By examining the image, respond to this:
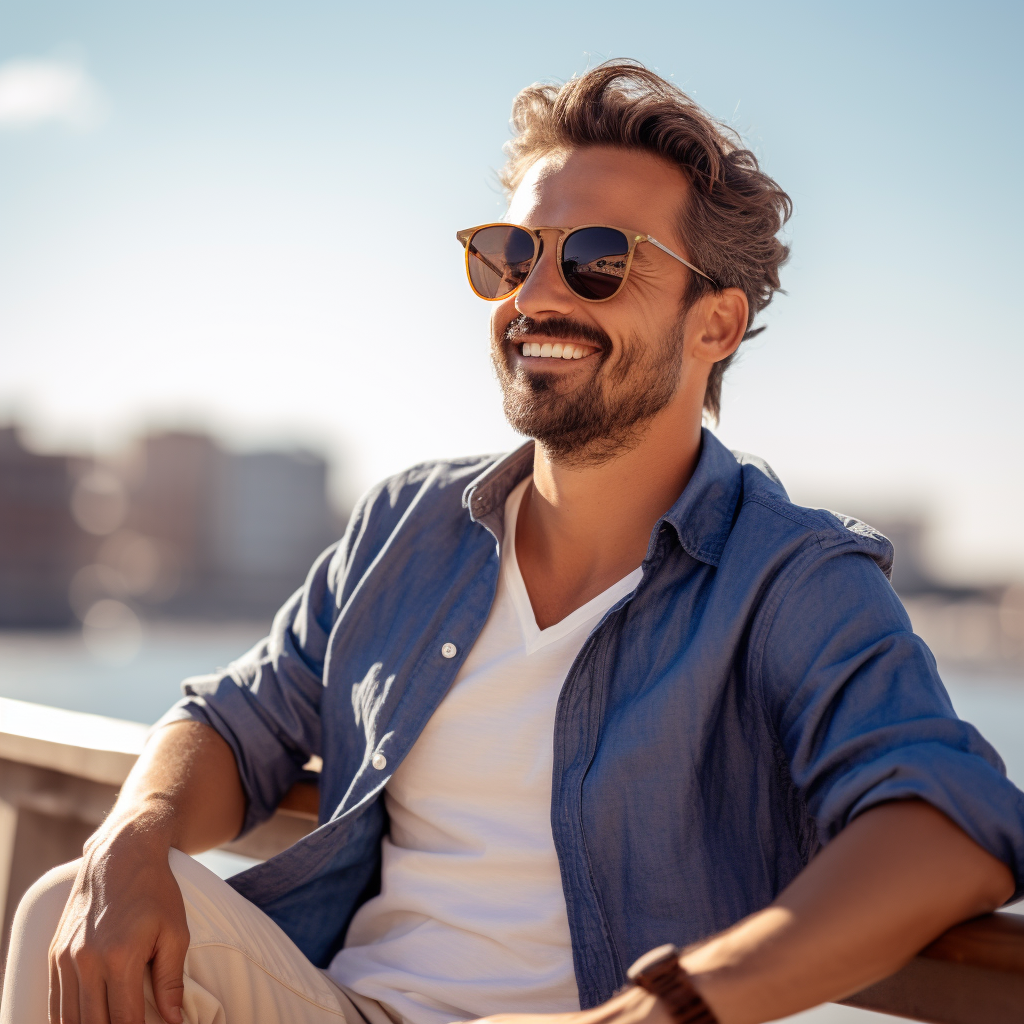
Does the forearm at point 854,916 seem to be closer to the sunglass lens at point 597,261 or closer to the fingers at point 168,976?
the fingers at point 168,976

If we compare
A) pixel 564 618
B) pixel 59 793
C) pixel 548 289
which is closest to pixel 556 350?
pixel 548 289

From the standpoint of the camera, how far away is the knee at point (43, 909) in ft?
4.53

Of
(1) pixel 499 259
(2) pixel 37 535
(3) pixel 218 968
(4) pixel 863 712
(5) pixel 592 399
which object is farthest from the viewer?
(2) pixel 37 535

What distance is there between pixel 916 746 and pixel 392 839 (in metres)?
0.91

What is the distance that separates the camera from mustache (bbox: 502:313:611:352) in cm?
174

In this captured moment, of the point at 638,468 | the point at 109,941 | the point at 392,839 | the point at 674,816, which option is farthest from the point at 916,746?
the point at 109,941

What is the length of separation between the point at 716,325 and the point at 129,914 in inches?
55.5

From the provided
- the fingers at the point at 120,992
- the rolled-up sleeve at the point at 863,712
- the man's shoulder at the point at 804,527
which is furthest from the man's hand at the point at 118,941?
→ the man's shoulder at the point at 804,527

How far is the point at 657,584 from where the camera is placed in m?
1.53

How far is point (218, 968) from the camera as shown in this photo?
1398 millimetres

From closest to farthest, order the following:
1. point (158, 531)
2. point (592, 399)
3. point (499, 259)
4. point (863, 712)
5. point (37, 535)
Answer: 1. point (863, 712)
2. point (592, 399)
3. point (499, 259)
4. point (37, 535)
5. point (158, 531)

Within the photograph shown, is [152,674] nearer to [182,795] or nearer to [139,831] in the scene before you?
[182,795]

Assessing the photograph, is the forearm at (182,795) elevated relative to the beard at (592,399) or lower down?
lower down

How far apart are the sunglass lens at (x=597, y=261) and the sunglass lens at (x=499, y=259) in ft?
0.30
